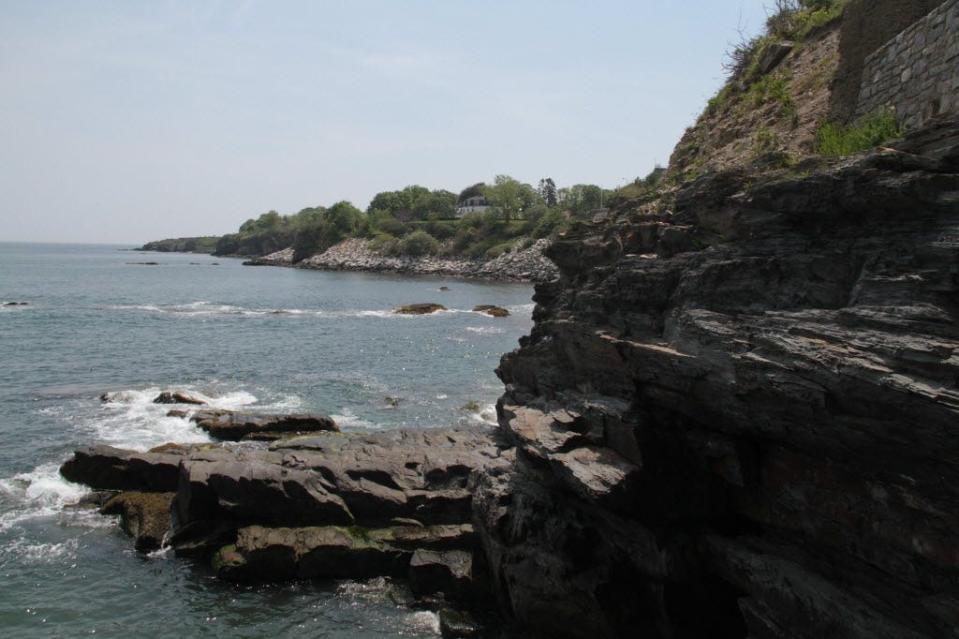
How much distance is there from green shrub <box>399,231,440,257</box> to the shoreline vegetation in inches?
8.0

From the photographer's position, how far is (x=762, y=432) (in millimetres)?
10641

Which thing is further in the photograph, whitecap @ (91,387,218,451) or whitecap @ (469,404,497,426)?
whitecap @ (469,404,497,426)

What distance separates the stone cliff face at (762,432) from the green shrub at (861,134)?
9.15ft

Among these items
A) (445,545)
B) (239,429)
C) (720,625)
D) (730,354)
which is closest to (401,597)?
(445,545)

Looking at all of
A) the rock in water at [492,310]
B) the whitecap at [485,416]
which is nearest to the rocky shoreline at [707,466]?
the whitecap at [485,416]

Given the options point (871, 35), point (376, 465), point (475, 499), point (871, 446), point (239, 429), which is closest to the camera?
point (871, 446)

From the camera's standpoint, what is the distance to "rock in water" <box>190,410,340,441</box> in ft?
80.4

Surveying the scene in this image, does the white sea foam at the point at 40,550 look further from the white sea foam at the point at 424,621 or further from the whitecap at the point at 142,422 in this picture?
the white sea foam at the point at 424,621

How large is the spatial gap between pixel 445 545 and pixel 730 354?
884 cm

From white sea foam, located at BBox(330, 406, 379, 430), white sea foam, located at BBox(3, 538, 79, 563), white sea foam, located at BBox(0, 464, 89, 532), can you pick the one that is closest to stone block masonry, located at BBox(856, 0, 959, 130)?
white sea foam, located at BBox(330, 406, 379, 430)

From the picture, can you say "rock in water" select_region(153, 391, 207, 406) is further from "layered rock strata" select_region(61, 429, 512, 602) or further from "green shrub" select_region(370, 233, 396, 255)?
"green shrub" select_region(370, 233, 396, 255)

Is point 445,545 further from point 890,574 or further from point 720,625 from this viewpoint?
point 890,574

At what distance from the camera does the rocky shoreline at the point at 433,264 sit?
106125 mm

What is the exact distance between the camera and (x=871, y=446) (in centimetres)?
889
